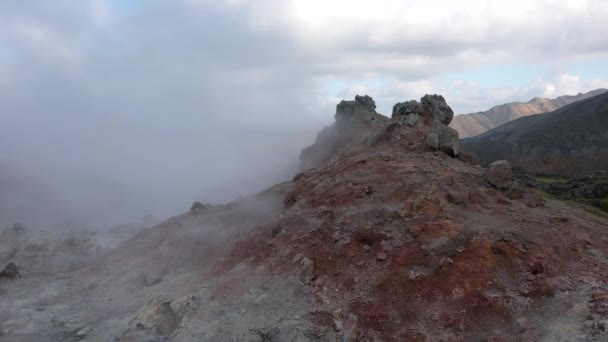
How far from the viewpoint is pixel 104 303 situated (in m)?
19.4

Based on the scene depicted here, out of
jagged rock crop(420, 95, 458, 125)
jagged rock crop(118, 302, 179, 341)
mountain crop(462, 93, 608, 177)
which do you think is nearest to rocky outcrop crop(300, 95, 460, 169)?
jagged rock crop(420, 95, 458, 125)

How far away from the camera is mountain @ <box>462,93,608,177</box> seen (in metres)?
77.6

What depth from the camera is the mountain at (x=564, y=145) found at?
7756cm

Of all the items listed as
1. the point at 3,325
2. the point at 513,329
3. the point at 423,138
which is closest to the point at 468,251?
the point at 513,329

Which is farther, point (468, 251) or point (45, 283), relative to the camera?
point (45, 283)

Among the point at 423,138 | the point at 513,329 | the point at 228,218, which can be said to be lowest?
the point at 513,329

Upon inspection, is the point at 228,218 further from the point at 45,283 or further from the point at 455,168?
the point at 455,168

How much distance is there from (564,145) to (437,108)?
76.3 metres

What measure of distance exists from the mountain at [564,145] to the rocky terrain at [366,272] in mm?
62832

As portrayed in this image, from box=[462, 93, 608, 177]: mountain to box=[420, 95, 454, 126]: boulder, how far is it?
5201 centimetres

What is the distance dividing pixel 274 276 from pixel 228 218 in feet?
30.0

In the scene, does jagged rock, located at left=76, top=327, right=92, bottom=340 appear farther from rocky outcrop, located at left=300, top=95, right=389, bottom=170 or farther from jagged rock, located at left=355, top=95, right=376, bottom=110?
jagged rock, located at left=355, top=95, right=376, bottom=110

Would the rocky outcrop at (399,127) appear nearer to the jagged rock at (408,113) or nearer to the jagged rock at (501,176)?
the jagged rock at (408,113)

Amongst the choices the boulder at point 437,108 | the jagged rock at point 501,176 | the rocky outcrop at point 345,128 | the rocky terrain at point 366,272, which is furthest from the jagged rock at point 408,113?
the jagged rock at point 501,176
